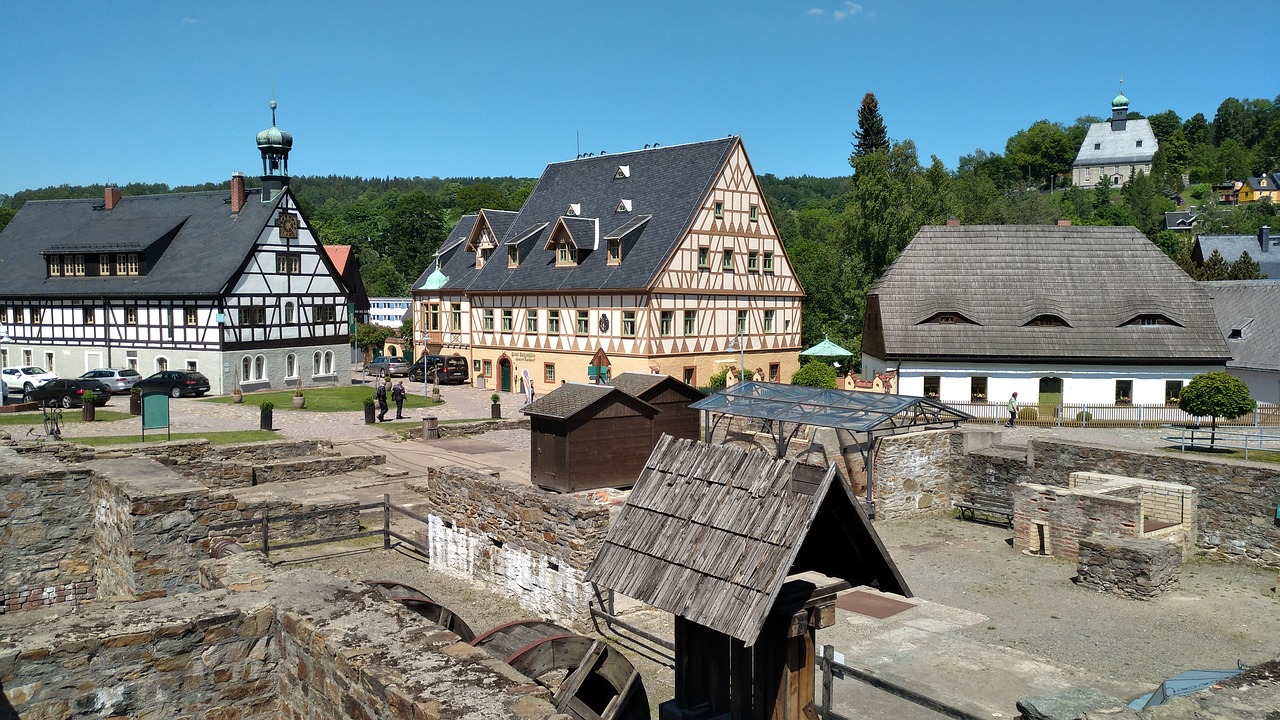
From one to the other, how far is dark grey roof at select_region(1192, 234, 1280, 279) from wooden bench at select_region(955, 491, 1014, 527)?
55.9m

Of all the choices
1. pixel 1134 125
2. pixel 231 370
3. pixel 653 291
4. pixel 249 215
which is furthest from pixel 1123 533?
pixel 1134 125

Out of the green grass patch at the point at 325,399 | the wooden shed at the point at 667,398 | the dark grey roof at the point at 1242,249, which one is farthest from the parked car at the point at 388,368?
the dark grey roof at the point at 1242,249

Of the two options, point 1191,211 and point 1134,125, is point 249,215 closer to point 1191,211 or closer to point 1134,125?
point 1191,211

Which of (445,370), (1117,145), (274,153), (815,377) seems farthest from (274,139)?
(1117,145)

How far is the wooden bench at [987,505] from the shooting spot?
20641 millimetres

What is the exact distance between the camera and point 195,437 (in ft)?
88.6

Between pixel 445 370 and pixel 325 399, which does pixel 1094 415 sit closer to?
pixel 445 370

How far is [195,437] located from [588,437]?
1251 cm

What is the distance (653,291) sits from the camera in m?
40.9

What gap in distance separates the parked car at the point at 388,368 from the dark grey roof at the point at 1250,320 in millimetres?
40988

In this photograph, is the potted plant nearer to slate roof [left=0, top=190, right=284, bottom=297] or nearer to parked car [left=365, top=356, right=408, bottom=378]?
slate roof [left=0, top=190, right=284, bottom=297]

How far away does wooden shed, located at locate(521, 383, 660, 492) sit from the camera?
22203mm

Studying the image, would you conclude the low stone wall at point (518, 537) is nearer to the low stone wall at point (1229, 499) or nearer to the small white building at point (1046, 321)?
the low stone wall at point (1229, 499)

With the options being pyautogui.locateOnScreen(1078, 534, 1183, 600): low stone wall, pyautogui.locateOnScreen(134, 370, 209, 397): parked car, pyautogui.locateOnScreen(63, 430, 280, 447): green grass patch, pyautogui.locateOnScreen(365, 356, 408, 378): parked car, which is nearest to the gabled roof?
pyautogui.locateOnScreen(1078, 534, 1183, 600): low stone wall
